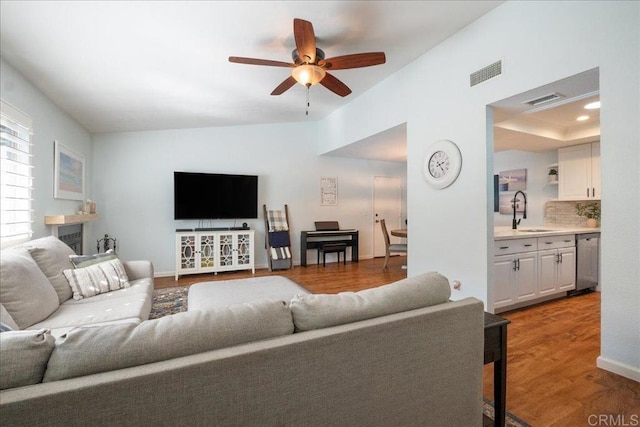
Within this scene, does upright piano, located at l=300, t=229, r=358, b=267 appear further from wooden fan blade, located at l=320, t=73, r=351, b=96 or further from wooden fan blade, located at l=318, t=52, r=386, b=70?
Result: wooden fan blade, located at l=318, t=52, r=386, b=70

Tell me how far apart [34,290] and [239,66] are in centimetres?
259

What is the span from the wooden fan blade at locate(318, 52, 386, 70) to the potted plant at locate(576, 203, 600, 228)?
3.76 metres

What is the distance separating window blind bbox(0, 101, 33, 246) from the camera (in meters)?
2.34

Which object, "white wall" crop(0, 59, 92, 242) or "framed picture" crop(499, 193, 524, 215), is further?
"framed picture" crop(499, 193, 524, 215)

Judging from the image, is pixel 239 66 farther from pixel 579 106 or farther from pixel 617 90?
pixel 579 106

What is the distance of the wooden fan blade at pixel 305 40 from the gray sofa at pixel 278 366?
192 cm

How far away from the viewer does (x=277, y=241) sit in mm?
5414

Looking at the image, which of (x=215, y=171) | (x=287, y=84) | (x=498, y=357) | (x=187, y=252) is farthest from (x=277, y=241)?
(x=498, y=357)

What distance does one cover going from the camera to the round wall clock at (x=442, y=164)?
294cm

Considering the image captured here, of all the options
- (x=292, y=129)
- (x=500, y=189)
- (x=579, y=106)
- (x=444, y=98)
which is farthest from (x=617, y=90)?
(x=292, y=129)

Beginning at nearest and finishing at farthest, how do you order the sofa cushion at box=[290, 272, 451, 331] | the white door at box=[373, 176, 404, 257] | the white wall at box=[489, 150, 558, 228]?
the sofa cushion at box=[290, 272, 451, 331] → the white wall at box=[489, 150, 558, 228] → the white door at box=[373, 176, 404, 257]

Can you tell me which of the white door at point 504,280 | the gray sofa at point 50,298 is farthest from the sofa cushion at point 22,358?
the white door at point 504,280

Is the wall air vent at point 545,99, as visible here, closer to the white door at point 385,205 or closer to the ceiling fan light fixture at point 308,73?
the ceiling fan light fixture at point 308,73

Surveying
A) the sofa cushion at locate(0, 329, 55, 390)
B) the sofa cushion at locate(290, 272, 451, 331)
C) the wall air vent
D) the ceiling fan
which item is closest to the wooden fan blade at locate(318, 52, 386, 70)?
the ceiling fan
